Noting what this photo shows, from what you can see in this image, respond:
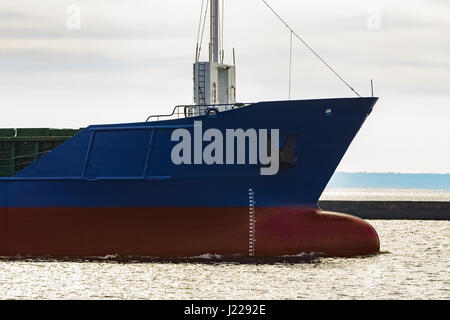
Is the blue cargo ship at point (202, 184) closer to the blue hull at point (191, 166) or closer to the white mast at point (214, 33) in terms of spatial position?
the blue hull at point (191, 166)

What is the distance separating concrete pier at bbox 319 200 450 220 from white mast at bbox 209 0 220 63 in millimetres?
13699

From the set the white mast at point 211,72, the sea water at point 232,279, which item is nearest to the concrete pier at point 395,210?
the sea water at point 232,279

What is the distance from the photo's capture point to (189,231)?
1770cm

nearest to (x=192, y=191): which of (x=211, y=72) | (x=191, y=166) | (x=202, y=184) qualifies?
(x=202, y=184)

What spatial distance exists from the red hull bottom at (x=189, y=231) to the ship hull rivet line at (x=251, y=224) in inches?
0.8

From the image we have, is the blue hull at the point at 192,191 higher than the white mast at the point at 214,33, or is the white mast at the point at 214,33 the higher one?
the white mast at the point at 214,33

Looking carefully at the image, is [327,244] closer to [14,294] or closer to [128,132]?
[128,132]

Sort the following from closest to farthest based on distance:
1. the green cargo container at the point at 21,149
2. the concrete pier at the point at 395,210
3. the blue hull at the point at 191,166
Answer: the blue hull at the point at 191,166 → the green cargo container at the point at 21,149 → the concrete pier at the point at 395,210

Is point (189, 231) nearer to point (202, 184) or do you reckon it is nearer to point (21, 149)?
point (202, 184)

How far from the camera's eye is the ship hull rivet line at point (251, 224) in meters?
17.6

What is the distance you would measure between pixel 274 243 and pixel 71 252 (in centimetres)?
427

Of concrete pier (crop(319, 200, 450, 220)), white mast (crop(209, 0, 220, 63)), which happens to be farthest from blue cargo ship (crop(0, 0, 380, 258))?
concrete pier (crop(319, 200, 450, 220))

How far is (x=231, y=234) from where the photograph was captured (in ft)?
58.0
